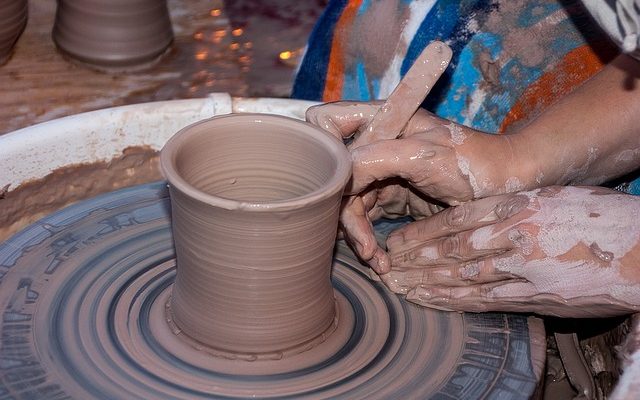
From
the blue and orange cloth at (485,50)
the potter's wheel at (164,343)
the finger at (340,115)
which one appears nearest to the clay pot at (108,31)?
the blue and orange cloth at (485,50)

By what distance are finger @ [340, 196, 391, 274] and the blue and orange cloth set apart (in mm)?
566

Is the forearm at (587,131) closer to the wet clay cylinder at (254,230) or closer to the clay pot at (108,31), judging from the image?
the wet clay cylinder at (254,230)

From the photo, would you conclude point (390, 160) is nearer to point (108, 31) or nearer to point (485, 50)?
point (485, 50)

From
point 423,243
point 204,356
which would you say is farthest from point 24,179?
point 423,243

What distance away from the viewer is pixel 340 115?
1668 millimetres

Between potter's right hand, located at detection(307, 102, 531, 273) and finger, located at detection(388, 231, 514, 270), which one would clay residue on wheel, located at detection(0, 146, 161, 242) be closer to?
potter's right hand, located at detection(307, 102, 531, 273)

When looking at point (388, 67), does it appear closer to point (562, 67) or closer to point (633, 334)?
point (562, 67)

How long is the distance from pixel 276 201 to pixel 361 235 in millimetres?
358

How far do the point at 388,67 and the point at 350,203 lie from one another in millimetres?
681

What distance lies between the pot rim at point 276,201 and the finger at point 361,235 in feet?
0.64

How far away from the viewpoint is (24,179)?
189cm

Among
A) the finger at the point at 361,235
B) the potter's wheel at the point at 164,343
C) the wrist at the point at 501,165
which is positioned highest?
the wrist at the point at 501,165

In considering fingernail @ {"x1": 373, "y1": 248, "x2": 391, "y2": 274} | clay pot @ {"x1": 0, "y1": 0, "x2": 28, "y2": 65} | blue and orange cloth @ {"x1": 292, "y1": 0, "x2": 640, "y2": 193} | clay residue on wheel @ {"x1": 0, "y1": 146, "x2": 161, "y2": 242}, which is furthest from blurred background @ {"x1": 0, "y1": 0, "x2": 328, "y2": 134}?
fingernail @ {"x1": 373, "y1": 248, "x2": 391, "y2": 274}

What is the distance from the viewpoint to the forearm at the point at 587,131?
168 centimetres
